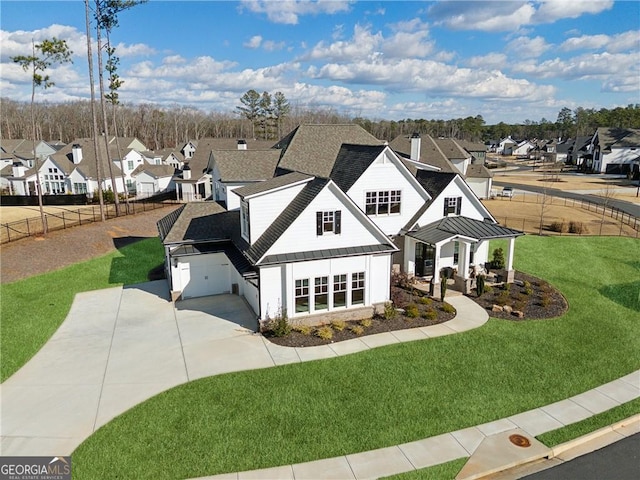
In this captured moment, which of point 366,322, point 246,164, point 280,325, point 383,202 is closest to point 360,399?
point 280,325

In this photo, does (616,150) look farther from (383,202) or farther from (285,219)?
(285,219)

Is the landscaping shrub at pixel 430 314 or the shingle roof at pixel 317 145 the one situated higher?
the shingle roof at pixel 317 145

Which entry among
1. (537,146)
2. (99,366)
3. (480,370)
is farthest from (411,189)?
(537,146)

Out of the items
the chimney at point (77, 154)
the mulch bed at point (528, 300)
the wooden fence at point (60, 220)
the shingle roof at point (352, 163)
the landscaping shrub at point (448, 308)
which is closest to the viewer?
the mulch bed at point (528, 300)

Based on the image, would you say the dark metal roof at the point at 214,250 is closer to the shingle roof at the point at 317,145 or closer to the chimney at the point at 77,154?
the shingle roof at the point at 317,145

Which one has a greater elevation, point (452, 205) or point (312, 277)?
point (452, 205)

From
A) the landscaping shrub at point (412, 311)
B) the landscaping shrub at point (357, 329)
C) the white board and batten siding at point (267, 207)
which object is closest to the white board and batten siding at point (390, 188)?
the white board and batten siding at point (267, 207)

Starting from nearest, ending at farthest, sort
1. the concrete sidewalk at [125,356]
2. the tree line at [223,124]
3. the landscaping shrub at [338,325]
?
the concrete sidewalk at [125,356]
the landscaping shrub at [338,325]
the tree line at [223,124]
